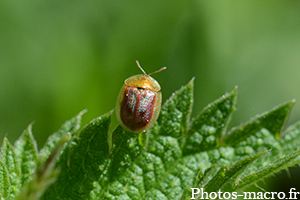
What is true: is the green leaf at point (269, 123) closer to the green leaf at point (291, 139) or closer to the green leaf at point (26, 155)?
the green leaf at point (291, 139)

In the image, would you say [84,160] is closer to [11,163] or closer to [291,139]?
[11,163]

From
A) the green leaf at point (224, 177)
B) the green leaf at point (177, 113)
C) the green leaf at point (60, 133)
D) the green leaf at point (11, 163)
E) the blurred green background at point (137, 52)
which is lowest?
the green leaf at point (224, 177)

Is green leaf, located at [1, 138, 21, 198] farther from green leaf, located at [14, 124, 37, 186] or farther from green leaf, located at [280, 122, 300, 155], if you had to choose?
green leaf, located at [280, 122, 300, 155]

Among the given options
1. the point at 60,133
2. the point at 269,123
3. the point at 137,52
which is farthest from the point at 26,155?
the point at 137,52

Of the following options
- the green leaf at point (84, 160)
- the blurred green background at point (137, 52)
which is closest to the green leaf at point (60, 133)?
the green leaf at point (84, 160)

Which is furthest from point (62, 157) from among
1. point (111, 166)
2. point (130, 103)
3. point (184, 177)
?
point (184, 177)
